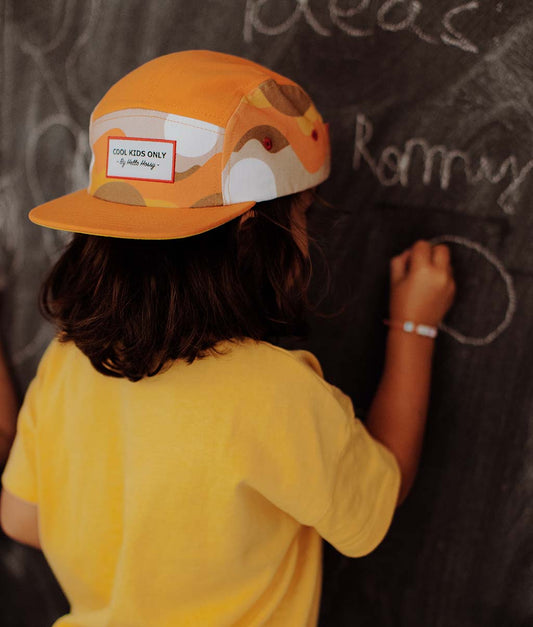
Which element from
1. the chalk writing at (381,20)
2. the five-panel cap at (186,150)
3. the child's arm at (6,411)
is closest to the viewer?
the five-panel cap at (186,150)

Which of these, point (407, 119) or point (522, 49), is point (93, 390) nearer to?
point (407, 119)

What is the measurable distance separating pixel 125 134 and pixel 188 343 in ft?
0.66

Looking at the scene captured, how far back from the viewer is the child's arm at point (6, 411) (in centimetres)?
93

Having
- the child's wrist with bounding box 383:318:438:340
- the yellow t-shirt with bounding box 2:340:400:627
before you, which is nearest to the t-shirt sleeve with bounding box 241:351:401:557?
the yellow t-shirt with bounding box 2:340:400:627

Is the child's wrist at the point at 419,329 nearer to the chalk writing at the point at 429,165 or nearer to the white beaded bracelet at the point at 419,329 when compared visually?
the white beaded bracelet at the point at 419,329

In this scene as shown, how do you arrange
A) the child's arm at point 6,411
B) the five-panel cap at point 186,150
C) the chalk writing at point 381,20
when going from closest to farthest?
1. the five-panel cap at point 186,150
2. the chalk writing at point 381,20
3. the child's arm at point 6,411

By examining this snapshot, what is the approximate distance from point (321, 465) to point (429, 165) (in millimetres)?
373

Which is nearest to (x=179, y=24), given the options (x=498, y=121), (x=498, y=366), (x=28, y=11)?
(x=28, y=11)

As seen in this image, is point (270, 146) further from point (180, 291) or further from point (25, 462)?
point (25, 462)

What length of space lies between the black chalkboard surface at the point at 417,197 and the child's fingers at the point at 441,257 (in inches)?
0.6

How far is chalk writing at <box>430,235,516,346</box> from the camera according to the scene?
68 centimetres

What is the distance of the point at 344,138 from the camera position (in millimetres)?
731

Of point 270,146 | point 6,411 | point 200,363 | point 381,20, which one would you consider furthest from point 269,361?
point 6,411

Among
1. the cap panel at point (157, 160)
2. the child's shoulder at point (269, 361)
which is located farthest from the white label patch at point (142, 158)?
the child's shoulder at point (269, 361)
